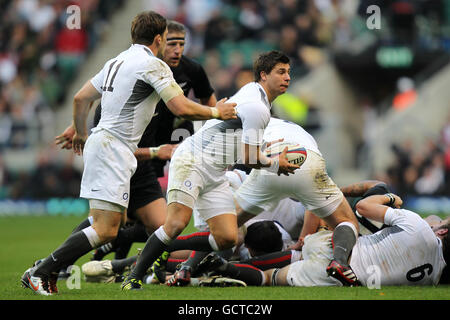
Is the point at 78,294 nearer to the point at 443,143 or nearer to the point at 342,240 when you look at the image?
the point at 342,240

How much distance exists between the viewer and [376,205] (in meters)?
7.19

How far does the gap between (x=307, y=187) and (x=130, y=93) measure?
177cm

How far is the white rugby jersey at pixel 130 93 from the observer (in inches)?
259

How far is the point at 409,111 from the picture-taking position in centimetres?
1953

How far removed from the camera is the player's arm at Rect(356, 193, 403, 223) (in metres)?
7.14

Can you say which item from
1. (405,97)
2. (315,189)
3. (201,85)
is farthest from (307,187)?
(405,97)

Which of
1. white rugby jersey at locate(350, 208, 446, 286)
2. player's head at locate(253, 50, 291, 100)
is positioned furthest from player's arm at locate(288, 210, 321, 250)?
player's head at locate(253, 50, 291, 100)

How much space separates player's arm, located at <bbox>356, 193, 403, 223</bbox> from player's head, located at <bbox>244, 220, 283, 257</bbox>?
0.92 meters

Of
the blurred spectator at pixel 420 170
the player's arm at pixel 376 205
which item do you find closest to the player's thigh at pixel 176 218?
the player's arm at pixel 376 205

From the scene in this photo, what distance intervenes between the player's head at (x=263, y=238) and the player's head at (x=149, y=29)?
2.10 m

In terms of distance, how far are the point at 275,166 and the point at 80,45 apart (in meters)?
18.0

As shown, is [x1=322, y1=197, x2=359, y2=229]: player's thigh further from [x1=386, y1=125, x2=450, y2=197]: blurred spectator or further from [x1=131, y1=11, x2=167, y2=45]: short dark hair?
[x1=386, y1=125, x2=450, y2=197]: blurred spectator
